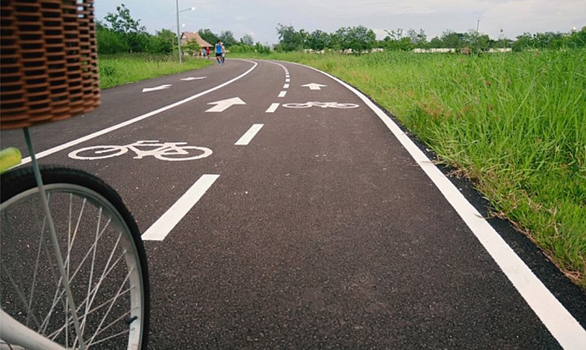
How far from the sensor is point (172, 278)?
2557 mm

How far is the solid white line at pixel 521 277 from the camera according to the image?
2039 mm

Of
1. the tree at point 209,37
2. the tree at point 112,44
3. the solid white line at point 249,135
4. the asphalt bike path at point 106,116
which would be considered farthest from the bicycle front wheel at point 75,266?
the tree at point 209,37

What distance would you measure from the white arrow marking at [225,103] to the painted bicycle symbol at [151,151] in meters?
3.45

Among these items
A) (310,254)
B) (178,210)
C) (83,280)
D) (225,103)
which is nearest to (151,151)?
(178,210)

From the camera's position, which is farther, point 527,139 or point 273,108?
point 273,108

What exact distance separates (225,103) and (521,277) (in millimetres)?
8708

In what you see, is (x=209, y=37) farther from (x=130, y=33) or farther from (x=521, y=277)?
(x=521, y=277)

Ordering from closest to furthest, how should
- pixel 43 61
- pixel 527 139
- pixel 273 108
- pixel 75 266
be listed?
pixel 43 61, pixel 75 266, pixel 527 139, pixel 273 108

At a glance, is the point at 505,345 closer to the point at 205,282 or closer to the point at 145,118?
the point at 205,282

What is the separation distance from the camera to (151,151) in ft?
18.5

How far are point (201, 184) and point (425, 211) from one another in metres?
2.15

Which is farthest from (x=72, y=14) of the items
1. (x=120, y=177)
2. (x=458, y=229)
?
(x=120, y=177)

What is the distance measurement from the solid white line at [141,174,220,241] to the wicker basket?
2.03 meters

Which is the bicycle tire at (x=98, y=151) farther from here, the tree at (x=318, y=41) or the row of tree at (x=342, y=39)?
the tree at (x=318, y=41)
